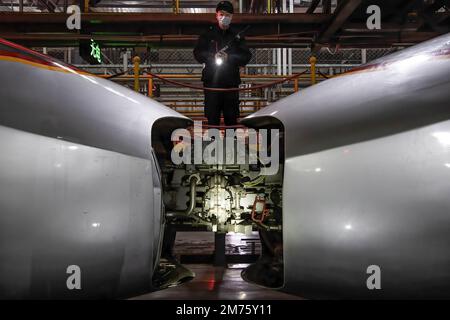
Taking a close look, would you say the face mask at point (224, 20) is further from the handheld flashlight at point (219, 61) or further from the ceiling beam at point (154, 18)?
the ceiling beam at point (154, 18)

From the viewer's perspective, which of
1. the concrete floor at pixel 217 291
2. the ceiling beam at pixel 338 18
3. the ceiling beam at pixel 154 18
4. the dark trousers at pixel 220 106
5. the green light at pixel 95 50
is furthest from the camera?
the green light at pixel 95 50

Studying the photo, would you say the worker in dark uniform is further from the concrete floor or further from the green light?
the green light

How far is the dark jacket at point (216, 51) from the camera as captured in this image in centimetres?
436

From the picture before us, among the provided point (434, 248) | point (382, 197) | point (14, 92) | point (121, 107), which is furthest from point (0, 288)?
point (434, 248)

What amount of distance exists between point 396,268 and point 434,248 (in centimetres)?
22

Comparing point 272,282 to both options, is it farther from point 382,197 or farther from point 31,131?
point 31,131

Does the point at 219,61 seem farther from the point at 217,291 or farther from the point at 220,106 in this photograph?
the point at 217,291

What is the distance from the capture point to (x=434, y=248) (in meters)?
2.12

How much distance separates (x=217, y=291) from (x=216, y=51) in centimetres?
247

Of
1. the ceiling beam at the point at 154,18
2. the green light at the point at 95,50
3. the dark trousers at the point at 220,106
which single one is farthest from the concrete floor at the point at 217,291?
the green light at the point at 95,50

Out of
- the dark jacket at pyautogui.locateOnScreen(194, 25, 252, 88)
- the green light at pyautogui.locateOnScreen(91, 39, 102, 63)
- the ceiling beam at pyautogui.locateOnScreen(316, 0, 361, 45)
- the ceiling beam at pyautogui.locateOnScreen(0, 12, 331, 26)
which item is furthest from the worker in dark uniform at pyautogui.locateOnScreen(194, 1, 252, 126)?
the green light at pyautogui.locateOnScreen(91, 39, 102, 63)

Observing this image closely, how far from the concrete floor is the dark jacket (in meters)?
2.04

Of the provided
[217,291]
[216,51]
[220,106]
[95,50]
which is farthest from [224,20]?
[95,50]

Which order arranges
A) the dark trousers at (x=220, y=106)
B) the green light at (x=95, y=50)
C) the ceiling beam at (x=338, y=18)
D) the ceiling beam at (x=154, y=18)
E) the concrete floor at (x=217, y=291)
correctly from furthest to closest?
the green light at (x=95, y=50) → the ceiling beam at (x=154, y=18) → the ceiling beam at (x=338, y=18) → the dark trousers at (x=220, y=106) → the concrete floor at (x=217, y=291)
